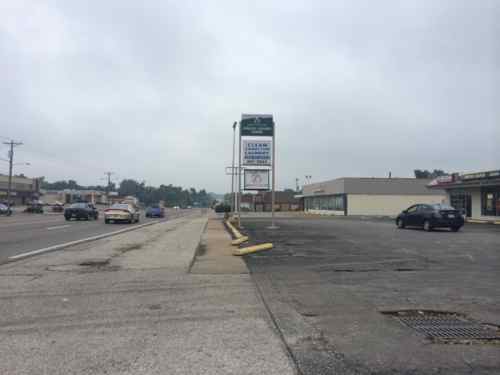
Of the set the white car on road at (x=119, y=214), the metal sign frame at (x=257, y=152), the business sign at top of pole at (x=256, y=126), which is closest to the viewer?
the business sign at top of pole at (x=256, y=126)

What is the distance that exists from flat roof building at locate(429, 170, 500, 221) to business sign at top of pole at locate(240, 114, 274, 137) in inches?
726

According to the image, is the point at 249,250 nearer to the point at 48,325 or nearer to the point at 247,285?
the point at 247,285

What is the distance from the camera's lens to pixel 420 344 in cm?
432

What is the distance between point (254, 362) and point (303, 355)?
0.53 meters

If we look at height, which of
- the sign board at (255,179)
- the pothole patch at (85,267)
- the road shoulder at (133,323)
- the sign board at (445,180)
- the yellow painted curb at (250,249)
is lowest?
the road shoulder at (133,323)

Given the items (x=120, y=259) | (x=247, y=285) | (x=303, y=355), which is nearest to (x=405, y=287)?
(x=247, y=285)

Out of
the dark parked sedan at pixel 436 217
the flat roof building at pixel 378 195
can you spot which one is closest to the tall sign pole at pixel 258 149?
the dark parked sedan at pixel 436 217

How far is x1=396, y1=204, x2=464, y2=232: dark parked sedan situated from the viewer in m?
20.5

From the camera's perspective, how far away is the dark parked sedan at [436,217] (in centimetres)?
2048

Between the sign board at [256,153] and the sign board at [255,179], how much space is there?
105cm

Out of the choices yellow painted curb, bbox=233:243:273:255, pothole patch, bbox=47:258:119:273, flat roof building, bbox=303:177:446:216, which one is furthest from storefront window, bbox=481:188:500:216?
pothole patch, bbox=47:258:119:273

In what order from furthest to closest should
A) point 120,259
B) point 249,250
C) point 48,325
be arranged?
point 249,250 → point 120,259 → point 48,325

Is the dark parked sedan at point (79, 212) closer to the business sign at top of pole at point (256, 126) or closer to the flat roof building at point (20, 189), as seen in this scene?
the business sign at top of pole at point (256, 126)

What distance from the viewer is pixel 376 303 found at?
239 inches
